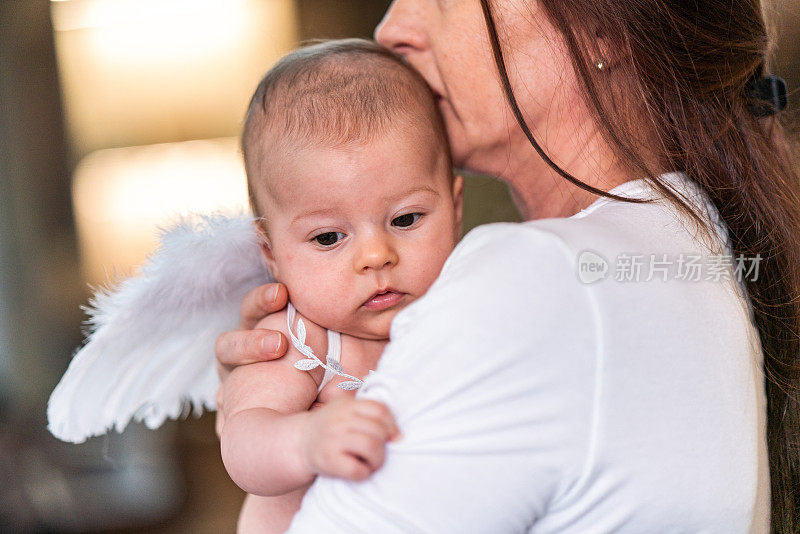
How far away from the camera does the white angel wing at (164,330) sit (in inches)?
43.4

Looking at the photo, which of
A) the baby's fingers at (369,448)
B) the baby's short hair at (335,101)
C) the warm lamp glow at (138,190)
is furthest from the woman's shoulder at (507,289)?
the warm lamp glow at (138,190)

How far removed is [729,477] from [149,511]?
3.22 meters

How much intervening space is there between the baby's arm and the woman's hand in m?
0.01

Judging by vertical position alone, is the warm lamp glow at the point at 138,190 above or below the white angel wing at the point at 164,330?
below

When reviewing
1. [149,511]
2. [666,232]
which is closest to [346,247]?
[666,232]

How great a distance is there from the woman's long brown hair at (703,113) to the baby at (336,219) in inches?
6.5

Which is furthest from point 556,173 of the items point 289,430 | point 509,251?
point 289,430

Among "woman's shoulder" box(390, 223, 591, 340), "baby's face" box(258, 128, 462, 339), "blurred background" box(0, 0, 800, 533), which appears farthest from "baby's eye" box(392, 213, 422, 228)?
"blurred background" box(0, 0, 800, 533)

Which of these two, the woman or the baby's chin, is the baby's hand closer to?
the woman

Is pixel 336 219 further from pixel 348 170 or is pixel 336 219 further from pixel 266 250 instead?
pixel 266 250

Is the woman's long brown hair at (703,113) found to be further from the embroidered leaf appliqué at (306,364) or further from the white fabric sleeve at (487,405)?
the embroidered leaf appliqué at (306,364)

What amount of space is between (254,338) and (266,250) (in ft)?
0.54

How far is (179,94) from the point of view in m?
4.07

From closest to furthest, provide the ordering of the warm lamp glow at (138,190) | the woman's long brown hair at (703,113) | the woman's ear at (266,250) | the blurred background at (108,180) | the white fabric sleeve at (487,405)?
the white fabric sleeve at (487,405) → the woman's long brown hair at (703,113) → the woman's ear at (266,250) → the blurred background at (108,180) → the warm lamp glow at (138,190)
